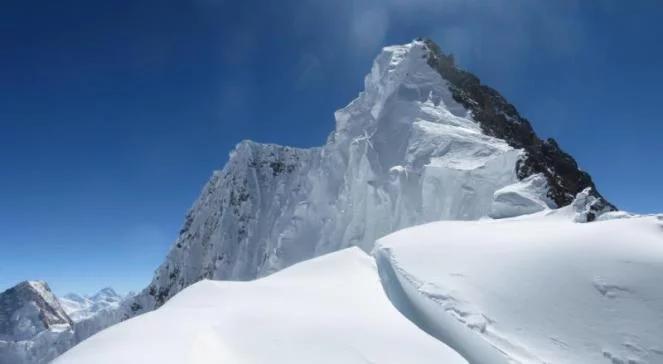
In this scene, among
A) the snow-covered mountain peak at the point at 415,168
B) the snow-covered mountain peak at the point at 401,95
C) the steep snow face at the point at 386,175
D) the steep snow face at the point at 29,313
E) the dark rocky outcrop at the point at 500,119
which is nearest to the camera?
the snow-covered mountain peak at the point at 415,168

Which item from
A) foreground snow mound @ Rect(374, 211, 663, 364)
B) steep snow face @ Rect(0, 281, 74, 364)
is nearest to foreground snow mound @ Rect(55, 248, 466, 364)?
foreground snow mound @ Rect(374, 211, 663, 364)

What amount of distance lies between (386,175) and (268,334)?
24589 mm

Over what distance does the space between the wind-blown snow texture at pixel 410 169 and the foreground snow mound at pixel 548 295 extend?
6.21 metres

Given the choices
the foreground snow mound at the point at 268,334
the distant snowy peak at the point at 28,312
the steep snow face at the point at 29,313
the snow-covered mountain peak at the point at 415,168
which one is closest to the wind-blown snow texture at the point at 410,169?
the snow-covered mountain peak at the point at 415,168

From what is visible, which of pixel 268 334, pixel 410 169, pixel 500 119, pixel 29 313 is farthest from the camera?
pixel 29 313

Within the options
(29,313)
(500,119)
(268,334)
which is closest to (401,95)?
(500,119)

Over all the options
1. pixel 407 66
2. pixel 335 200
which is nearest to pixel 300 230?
pixel 335 200

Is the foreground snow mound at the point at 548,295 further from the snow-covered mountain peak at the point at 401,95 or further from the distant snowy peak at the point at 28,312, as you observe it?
the distant snowy peak at the point at 28,312

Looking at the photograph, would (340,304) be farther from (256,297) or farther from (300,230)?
(300,230)

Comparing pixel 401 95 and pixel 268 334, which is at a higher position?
pixel 401 95

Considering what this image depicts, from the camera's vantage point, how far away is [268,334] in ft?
21.4

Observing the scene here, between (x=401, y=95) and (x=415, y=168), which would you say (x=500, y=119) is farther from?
(x=415, y=168)

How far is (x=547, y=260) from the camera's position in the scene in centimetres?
835

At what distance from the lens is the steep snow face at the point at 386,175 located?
24719 mm
